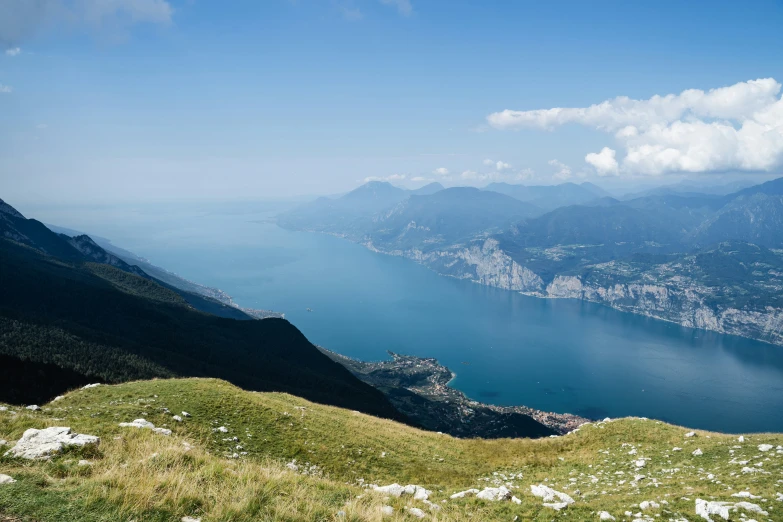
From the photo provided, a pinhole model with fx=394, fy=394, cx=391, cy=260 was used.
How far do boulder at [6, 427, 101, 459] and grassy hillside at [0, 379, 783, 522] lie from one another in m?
0.32

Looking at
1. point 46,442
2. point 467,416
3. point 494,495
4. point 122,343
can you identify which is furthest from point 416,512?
point 467,416

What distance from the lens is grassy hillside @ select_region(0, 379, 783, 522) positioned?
718 cm

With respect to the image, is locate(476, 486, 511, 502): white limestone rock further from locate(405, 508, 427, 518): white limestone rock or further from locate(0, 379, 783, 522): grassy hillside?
locate(405, 508, 427, 518): white limestone rock

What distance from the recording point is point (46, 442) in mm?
9625

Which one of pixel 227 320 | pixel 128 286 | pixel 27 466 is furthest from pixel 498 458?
pixel 128 286

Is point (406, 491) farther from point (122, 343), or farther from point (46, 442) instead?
point (122, 343)

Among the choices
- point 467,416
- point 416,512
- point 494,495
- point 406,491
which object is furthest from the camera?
point 467,416

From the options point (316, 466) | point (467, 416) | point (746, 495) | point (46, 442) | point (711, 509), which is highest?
point (46, 442)

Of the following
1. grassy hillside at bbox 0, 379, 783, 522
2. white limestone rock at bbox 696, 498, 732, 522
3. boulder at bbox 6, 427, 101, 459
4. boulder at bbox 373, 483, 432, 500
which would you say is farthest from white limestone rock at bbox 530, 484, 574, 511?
boulder at bbox 6, 427, 101, 459

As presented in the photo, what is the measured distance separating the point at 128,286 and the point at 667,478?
215m

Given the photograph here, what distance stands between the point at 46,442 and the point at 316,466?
1124cm

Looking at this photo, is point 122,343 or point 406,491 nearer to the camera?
point 406,491

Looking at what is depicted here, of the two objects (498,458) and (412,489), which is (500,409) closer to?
(498,458)

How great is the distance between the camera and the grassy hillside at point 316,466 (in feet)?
23.6
